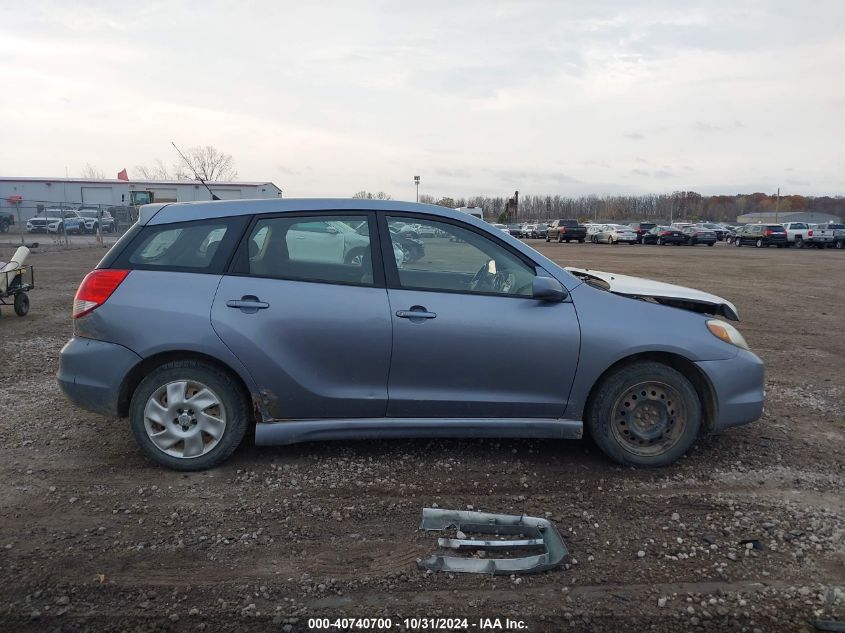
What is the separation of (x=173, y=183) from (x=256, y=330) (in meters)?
47.9

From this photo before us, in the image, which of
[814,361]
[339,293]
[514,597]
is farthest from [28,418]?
[814,361]

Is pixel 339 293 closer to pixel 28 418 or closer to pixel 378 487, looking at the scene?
pixel 378 487

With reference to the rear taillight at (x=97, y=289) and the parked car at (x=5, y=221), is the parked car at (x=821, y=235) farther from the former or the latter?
the parked car at (x=5, y=221)

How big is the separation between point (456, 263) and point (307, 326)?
1082 millimetres

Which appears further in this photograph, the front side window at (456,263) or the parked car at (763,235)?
the parked car at (763,235)

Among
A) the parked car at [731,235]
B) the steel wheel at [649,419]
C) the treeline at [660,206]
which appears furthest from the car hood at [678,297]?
the treeline at [660,206]

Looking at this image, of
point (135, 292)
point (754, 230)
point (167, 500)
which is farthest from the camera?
point (754, 230)

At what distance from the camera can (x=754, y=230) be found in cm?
4269

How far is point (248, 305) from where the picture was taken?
12.8 ft

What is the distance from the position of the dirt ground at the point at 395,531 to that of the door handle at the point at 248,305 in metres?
1.05

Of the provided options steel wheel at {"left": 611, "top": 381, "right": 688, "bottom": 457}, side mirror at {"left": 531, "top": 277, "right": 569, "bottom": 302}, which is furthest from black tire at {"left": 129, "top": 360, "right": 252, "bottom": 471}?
steel wheel at {"left": 611, "top": 381, "right": 688, "bottom": 457}

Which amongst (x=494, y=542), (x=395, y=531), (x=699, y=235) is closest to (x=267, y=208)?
(x=395, y=531)

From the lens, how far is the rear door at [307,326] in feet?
12.8

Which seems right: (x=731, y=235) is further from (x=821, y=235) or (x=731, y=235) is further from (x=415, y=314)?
(x=415, y=314)
